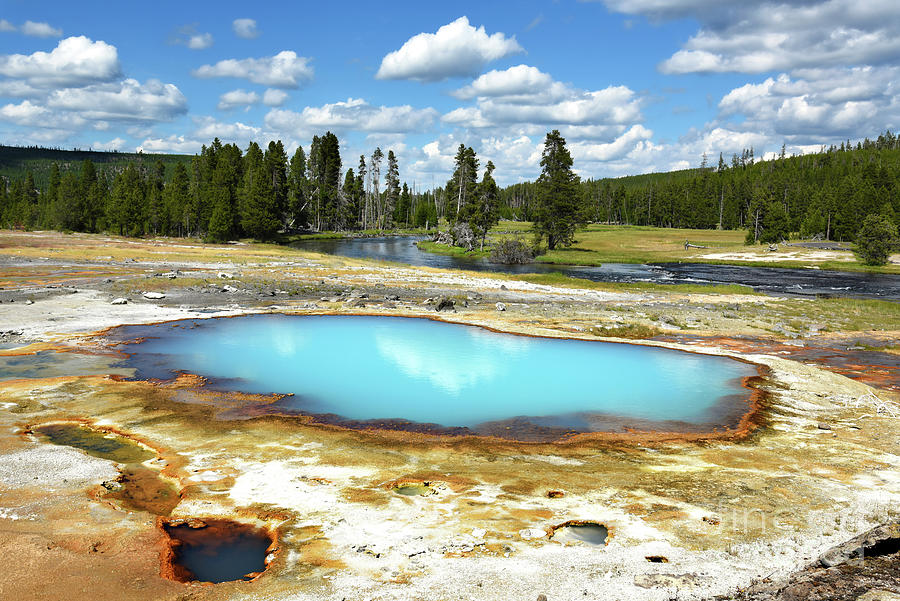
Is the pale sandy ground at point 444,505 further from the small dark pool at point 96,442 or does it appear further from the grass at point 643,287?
the grass at point 643,287

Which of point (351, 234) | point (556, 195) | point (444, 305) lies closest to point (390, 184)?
point (351, 234)

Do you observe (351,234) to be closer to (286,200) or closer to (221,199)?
(286,200)

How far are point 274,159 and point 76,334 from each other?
82.0 m

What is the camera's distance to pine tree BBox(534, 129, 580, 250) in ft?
254

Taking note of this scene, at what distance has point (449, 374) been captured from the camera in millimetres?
19766

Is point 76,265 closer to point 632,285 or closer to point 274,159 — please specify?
point 632,285

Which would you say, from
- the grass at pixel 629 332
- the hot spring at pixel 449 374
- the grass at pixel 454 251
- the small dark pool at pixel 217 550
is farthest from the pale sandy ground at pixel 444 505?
the grass at pixel 454 251

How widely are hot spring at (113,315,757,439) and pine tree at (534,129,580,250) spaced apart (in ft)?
177

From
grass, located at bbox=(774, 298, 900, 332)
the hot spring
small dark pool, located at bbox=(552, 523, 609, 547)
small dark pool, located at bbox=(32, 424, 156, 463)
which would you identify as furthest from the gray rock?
small dark pool, located at bbox=(552, 523, 609, 547)

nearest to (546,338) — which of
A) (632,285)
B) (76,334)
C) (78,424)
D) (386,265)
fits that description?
(78,424)

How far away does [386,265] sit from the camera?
5650 cm

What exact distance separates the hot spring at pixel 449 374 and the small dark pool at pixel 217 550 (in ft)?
18.3

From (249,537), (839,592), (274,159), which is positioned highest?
(274,159)

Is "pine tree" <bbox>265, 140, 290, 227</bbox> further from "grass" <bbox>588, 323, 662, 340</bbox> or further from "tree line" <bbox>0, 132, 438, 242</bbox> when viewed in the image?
"grass" <bbox>588, 323, 662, 340</bbox>
